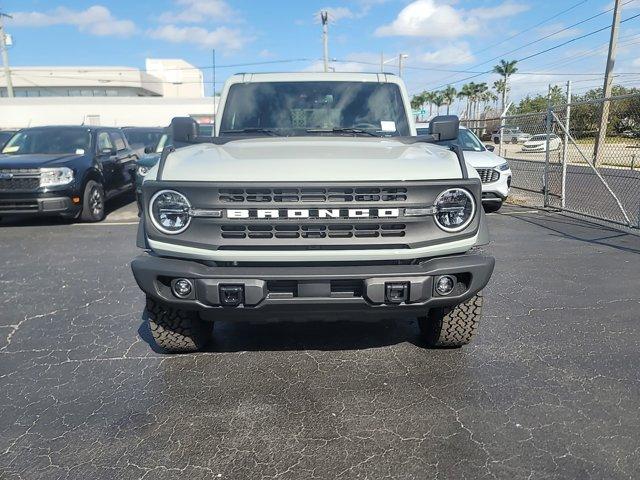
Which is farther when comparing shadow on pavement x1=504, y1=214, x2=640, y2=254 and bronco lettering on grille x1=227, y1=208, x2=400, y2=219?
shadow on pavement x1=504, y1=214, x2=640, y2=254

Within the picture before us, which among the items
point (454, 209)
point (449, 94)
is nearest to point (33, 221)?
point (454, 209)

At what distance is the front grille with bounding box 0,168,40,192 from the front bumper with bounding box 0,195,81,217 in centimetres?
16

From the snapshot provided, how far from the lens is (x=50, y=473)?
90.6 inches

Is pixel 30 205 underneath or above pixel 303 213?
underneath

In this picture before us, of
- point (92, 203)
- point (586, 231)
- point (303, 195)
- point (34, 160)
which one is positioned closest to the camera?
point (303, 195)

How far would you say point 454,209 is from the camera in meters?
2.78

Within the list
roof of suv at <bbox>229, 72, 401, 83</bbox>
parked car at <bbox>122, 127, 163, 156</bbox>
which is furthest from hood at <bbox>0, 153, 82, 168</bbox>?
parked car at <bbox>122, 127, 163, 156</bbox>

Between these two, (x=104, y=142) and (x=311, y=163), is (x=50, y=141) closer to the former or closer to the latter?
(x=104, y=142)

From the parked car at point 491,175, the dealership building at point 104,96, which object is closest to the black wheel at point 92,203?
the parked car at point 491,175

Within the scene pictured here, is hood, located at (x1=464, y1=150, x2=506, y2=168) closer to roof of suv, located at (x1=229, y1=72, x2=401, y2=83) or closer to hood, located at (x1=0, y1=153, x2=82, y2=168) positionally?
roof of suv, located at (x1=229, y1=72, x2=401, y2=83)

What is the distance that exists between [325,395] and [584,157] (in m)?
7.58

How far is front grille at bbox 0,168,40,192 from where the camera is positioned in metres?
7.72

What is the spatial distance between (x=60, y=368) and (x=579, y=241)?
262 inches

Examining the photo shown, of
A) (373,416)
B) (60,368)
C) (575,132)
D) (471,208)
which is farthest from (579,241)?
(60,368)
